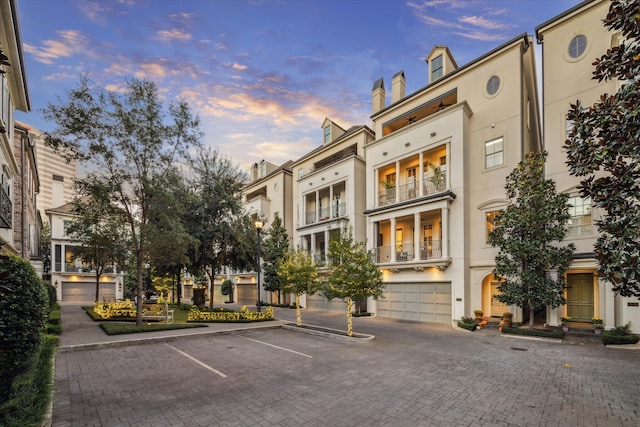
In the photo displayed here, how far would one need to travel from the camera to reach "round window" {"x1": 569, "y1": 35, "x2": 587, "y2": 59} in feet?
50.8

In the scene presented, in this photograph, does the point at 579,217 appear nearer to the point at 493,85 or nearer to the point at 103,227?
the point at 493,85

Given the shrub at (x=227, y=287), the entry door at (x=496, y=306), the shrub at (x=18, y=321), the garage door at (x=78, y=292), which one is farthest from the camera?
the garage door at (x=78, y=292)

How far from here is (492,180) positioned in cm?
1798

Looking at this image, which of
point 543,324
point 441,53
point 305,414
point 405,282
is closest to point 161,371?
point 305,414

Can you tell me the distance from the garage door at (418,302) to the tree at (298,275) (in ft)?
23.4

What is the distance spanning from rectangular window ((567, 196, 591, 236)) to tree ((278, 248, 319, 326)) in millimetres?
13107

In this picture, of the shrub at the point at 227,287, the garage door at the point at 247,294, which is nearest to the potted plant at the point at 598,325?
the garage door at the point at 247,294

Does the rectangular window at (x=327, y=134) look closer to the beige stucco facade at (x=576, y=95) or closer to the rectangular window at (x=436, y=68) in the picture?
the rectangular window at (x=436, y=68)

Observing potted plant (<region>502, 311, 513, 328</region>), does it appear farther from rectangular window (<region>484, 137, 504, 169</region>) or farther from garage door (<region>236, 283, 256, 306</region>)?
garage door (<region>236, 283, 256, 306</region>)

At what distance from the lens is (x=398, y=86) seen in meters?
24.2

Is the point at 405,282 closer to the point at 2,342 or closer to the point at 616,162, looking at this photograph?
the point at 616,162

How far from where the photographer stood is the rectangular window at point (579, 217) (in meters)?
14.8

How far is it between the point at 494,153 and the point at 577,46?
6236 mm

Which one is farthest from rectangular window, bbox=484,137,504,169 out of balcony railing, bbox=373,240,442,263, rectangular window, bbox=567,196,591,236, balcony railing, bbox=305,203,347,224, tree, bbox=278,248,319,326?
tree, bbox=278,248,319,326
